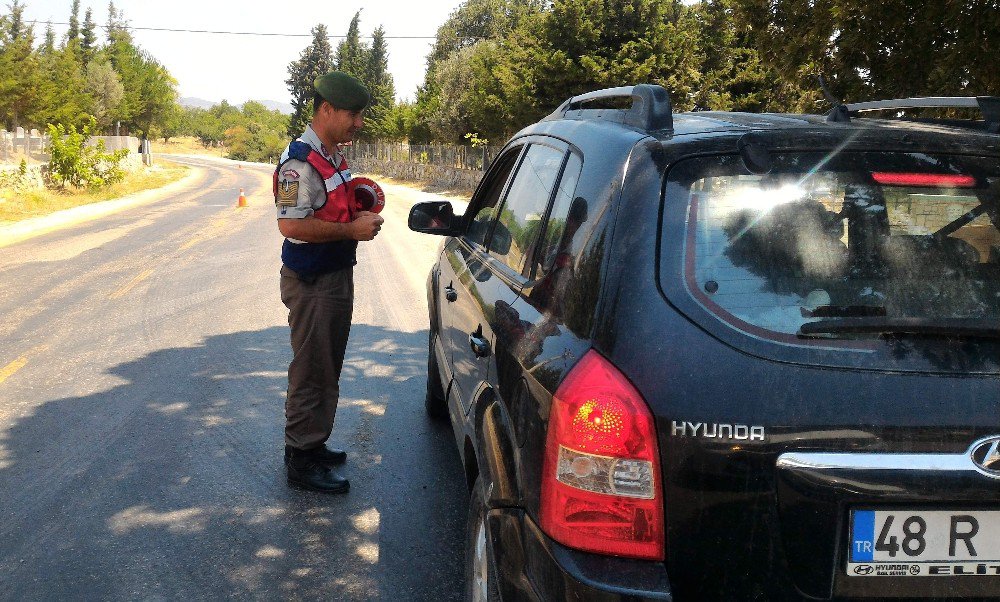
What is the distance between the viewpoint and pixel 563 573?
1942 millimetres

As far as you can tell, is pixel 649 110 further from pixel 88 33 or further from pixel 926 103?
pixel 88 33

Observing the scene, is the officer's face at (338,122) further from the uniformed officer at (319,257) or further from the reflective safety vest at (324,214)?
the reflective safety vest at (324,214)

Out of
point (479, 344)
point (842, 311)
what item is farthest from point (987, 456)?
point (479, 344)

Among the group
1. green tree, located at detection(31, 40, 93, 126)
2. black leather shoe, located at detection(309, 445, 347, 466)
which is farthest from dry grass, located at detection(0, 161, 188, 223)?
black leather shoe, located at detection(309, 445, 347, 466)

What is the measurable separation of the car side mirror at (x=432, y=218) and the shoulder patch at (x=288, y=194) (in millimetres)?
539

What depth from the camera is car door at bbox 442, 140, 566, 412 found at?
287cm

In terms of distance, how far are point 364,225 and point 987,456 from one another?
2.96m

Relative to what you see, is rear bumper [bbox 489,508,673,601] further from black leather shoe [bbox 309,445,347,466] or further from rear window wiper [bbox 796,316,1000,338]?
black leather shoe [bbox 309,445,347,466]

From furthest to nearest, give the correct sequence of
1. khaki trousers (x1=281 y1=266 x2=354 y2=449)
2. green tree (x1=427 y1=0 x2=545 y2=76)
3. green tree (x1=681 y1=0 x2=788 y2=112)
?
1. green tree (x1=427 y1=0 x2=545 y2=76)
2. green tree (x1=681 y1=0 x2=788 y2=112)
3. khaki trousers (x1=281 y1=266 x2=354 y2=449)

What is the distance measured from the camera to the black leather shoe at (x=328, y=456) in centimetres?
450

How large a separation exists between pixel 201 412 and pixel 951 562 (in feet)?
15.0

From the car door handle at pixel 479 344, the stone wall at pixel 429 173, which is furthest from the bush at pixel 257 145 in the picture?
the car door handle at pixel 479 344

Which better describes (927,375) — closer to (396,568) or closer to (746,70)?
(396,568)

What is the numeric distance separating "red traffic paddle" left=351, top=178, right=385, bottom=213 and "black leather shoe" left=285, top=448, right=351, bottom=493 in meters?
1.25
